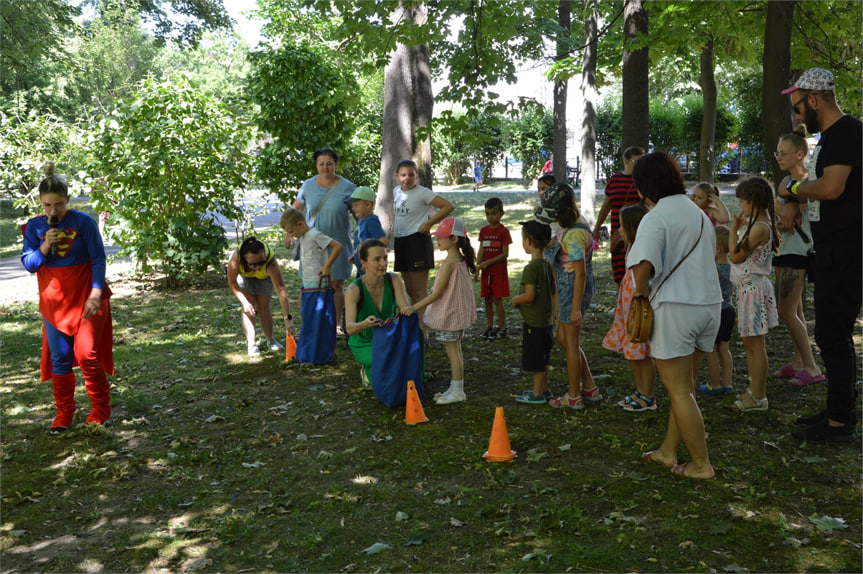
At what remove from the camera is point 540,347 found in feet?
19.8

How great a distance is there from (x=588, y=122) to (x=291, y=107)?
846cm

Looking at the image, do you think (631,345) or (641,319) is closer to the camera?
(641,319)

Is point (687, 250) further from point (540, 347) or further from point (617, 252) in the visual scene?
point (617, 252)

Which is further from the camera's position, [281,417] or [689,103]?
[689,103]

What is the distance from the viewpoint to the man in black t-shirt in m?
4.75

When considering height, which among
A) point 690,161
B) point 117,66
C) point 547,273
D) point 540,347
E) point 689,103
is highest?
point 117,66

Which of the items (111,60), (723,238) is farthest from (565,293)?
(111,60)

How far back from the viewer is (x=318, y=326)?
781cm

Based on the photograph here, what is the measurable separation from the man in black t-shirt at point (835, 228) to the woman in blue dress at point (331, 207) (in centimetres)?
464

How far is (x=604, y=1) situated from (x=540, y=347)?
9.47 meters

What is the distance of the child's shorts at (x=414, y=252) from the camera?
792 centimetres

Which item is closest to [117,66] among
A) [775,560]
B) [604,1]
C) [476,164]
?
[476,164]

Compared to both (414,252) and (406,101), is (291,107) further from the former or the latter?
(414,252)

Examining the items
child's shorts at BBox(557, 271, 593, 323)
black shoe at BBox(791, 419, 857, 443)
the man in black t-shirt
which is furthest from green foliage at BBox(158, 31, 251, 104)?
black shoe at BBox(791, 419, 857, 443)
